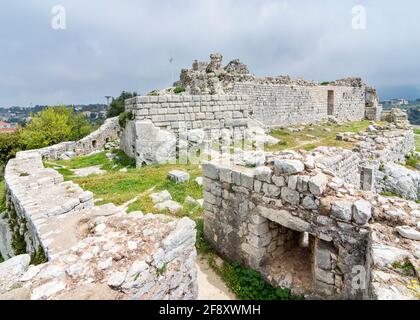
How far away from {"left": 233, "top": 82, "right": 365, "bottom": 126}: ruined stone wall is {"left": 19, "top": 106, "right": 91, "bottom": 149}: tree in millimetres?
17966

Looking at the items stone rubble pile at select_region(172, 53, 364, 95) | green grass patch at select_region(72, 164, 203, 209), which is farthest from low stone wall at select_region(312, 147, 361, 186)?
stone rubble pile at select_region(172, 53, 364, 95)

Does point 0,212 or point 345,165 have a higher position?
point 345,165

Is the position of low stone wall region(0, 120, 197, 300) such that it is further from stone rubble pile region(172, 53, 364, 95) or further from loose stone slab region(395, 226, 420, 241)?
stone rubble pile region(172, 53, 364, 95)

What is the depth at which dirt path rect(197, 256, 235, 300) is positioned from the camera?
4465 mm

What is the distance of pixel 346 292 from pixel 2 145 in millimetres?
25122

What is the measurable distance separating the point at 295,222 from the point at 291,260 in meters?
1.22

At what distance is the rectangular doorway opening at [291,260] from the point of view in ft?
14.9

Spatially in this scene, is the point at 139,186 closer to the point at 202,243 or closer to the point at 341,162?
the point at 202,243

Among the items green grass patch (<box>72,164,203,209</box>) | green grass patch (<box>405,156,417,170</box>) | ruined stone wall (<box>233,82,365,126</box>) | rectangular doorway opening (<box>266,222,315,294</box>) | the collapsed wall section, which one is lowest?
rectangular doorway opening (<box>266,222,315,294</box>)

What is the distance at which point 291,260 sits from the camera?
16.9ft

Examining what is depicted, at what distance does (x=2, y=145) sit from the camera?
20.7 m

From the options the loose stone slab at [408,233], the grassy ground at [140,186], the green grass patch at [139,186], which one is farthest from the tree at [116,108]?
the loose stone slab at [408,233]
